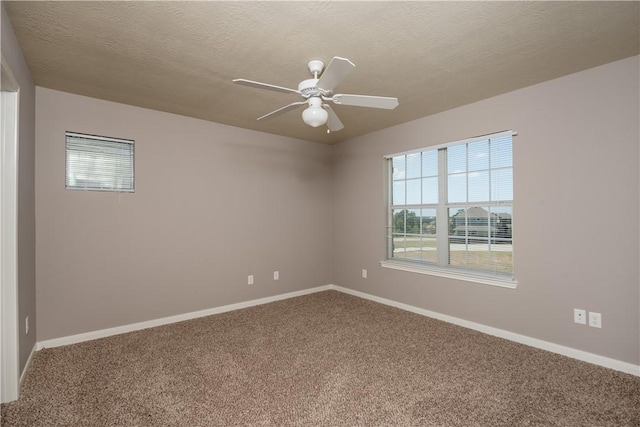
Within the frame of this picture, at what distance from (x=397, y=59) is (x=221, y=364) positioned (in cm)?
275

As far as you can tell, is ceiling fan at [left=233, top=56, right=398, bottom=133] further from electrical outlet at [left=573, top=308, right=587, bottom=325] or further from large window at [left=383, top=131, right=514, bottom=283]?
electrical outlet at [left=573, top=308, right=587, bottom=325]

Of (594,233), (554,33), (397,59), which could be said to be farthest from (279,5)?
(594,233)

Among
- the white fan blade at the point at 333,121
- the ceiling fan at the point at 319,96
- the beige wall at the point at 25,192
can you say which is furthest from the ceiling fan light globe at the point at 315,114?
the beige wall at the point at 25,192

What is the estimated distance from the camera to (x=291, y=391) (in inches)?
85.4

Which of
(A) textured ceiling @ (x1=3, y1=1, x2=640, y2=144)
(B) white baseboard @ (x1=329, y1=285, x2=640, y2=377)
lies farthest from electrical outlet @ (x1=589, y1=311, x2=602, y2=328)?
(A) textured ceiling @ (x1=3, y1=1, x2=640, y2=144)

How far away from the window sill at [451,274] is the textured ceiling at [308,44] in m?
1.83

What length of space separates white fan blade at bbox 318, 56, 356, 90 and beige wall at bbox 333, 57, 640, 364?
2045 millimetres

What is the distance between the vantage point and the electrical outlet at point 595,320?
2.55 metres

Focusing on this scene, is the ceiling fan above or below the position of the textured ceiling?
below

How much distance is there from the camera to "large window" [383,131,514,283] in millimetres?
3211

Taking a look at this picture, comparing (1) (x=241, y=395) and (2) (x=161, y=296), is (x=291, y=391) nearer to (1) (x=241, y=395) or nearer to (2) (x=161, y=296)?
(1) (x=241, y=395)

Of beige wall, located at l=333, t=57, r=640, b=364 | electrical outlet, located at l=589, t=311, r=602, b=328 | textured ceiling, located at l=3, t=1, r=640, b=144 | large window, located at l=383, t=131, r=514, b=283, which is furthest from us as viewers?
large window, located at l=383, t=131, r=514, b=283

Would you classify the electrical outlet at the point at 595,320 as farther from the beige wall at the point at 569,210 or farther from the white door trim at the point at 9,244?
the white door trim at the point at 9,244

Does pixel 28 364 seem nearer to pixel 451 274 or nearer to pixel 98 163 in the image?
pixel 98 163
